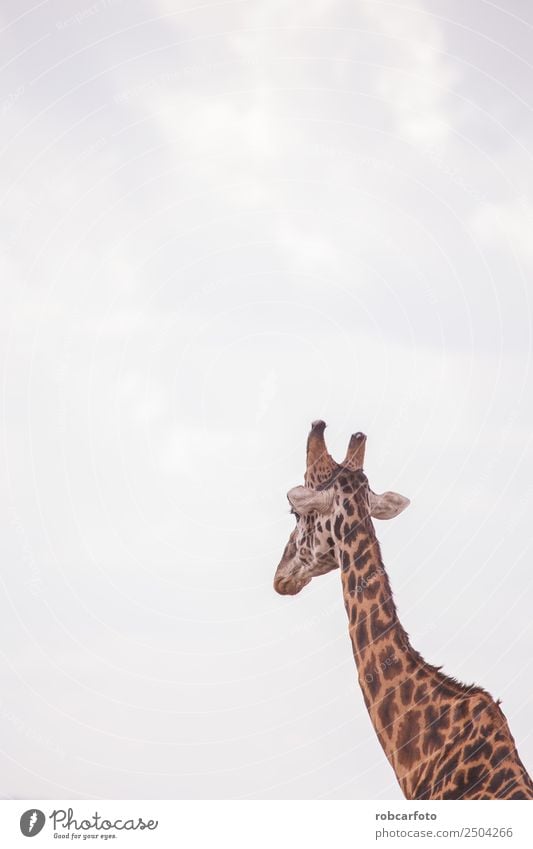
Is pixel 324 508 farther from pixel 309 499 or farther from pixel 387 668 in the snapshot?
pixel 387 668

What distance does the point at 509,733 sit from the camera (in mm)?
8195

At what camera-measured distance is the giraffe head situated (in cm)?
980

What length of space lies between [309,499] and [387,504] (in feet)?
2.91

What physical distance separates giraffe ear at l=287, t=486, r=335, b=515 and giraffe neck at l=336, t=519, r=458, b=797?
0.93 feet

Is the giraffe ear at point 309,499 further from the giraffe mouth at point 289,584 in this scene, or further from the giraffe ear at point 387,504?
the giraffe mouth at point 289,584

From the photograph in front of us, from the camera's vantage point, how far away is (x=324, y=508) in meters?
9.91

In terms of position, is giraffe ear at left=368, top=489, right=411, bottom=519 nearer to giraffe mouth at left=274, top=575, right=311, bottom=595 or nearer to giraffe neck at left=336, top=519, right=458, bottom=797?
giraffe neck at left=336, top=519, right=458, bottom=797

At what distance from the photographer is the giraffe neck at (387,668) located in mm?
8562

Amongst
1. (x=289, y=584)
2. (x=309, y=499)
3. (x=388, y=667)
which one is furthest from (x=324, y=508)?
(x=388, y=667)

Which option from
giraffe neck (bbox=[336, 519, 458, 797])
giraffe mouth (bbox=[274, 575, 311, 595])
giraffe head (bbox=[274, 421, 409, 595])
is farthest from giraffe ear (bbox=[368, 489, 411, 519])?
giraffe mouth (bbox=[274, 575, 311, 595])

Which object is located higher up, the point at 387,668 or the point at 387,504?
the point at 387,504
